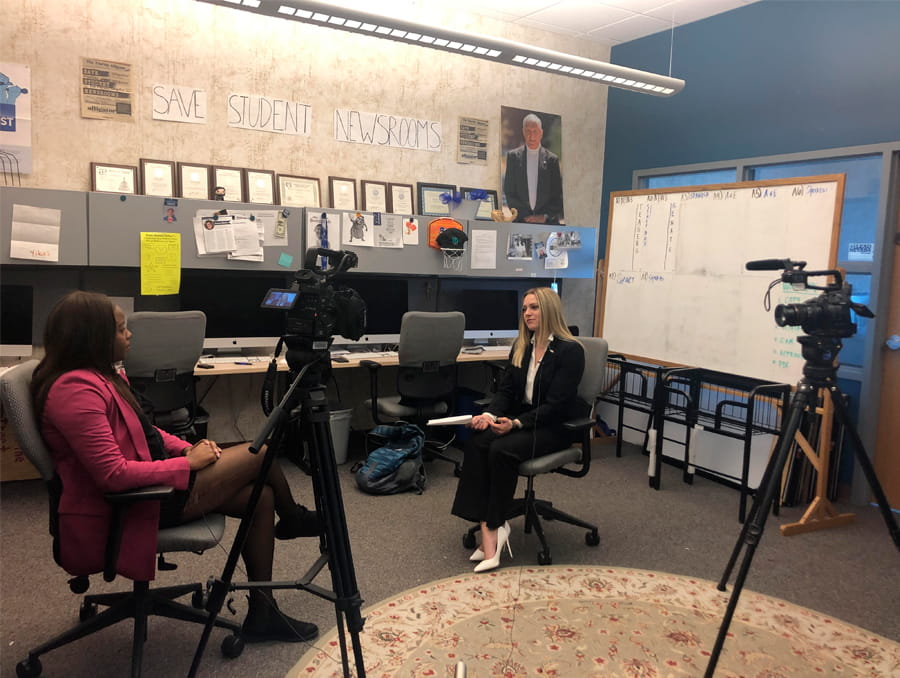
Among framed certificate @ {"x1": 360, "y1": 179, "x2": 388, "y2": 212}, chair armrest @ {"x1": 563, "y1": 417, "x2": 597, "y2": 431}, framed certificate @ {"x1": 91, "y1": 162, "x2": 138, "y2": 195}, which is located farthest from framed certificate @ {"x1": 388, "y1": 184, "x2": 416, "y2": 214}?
chair armrest @ {"x1": 563, "y1": 417, "x2": 597, "y2": 431}

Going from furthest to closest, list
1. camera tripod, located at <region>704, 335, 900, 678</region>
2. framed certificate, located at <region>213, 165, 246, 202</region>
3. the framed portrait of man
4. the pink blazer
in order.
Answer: the framed portrait of man < framed certificate, located at <region>213, 165, 246, 202</region> < camera tripod, located at <region>704, 335, 900, 678</region> < the pink blazer

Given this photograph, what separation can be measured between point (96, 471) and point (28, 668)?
67cm

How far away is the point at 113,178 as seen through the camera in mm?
3523

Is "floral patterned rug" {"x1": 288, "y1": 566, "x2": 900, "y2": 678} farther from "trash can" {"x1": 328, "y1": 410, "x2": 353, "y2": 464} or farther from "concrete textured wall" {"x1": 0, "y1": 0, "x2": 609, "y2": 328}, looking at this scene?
"concrete textured wall" {"x1": 0, "y1": 0, "x2": 609, "y2": 328}

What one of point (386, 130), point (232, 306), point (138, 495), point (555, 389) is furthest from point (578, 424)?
point (386, 130)

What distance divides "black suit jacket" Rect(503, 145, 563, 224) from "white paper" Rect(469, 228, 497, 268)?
0.48 metres

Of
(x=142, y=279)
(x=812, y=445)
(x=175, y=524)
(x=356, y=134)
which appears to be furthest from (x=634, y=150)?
(x=175, y=524)

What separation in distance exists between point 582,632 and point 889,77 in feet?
10.1

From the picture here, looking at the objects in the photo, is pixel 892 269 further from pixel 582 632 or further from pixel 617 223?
pixel 582 632

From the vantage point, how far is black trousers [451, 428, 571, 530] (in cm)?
260

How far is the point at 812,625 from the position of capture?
228 centimetres

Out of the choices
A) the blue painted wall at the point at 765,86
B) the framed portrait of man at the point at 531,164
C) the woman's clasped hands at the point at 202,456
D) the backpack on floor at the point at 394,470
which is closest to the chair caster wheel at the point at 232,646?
the woman's clasped hands at the point at 202,456

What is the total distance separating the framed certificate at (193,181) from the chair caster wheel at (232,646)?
243 cm

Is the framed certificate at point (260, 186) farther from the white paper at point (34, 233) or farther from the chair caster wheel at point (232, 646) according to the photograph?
the chair caster wheel at point (232, 646)
